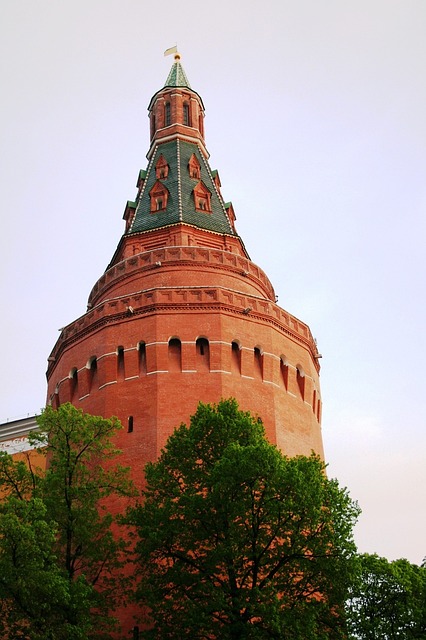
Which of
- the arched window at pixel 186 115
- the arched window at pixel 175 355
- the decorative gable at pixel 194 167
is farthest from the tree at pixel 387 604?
the arched window at pixel 186 115

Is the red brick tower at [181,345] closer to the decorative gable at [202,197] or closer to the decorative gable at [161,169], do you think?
the decorative gable at [202,197]

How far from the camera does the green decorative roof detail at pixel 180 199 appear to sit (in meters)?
36.8

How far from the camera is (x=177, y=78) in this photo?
150 feet

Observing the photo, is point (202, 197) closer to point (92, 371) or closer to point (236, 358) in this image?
point (236, 358)

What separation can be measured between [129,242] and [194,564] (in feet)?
63.6

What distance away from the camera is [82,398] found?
99.0 feet

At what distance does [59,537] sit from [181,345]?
29.8ft

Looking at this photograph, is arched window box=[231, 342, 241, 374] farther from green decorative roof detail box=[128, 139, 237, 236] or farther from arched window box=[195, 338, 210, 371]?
green decorative roof detail box=[128, 139, 237, 236]

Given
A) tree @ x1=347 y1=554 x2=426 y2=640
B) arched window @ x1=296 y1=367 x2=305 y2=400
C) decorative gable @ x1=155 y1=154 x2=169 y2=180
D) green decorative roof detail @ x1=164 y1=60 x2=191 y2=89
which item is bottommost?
tree @ x1=347 y1=554 x2=426 y2=640

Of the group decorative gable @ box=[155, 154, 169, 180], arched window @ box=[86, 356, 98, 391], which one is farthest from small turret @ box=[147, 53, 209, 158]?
arched window @ box=[86, 356, 98, 391]

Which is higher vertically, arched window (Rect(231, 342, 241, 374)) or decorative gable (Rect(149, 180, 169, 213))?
decorative gable (Rect(149, 180, 169, 213))

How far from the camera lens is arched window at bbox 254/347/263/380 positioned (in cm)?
2966

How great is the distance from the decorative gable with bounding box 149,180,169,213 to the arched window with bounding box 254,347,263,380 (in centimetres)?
1031

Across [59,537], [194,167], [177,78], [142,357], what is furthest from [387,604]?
[177,78]
